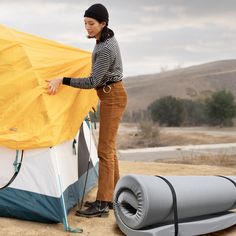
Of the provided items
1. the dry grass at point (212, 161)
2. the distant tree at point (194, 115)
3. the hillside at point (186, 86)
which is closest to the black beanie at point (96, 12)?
the dry grass at point (212, 161)

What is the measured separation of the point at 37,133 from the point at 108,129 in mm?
738

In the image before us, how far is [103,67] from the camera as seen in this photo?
504cm

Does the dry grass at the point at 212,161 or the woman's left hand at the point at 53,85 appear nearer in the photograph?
the woman's left hand at the point at 53,85

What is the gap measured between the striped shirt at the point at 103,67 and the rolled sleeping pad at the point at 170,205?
3.26 feet

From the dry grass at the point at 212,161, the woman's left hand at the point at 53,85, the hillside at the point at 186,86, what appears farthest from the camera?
the hillside at the point at 186,86

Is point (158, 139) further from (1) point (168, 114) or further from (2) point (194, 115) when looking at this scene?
(2) point (194, 115)

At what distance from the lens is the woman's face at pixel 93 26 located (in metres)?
5.06

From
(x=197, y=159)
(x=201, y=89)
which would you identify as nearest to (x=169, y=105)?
(x=197, y=159)

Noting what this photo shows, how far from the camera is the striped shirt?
5039mm

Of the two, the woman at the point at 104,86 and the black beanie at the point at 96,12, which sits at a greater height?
the black beanie at the point at 96,12

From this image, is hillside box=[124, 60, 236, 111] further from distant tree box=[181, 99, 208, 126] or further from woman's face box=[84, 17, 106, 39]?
woman's face box=[84, 17, 106, 39]

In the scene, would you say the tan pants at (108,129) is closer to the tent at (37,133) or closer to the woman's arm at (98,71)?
the woman's arm at (98,71)

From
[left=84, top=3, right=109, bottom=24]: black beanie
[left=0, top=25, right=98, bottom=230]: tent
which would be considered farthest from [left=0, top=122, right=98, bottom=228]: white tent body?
[left=84, top=3, right=109, bottom=24]: black beanie

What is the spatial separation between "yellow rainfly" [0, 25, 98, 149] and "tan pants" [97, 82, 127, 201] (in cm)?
36
